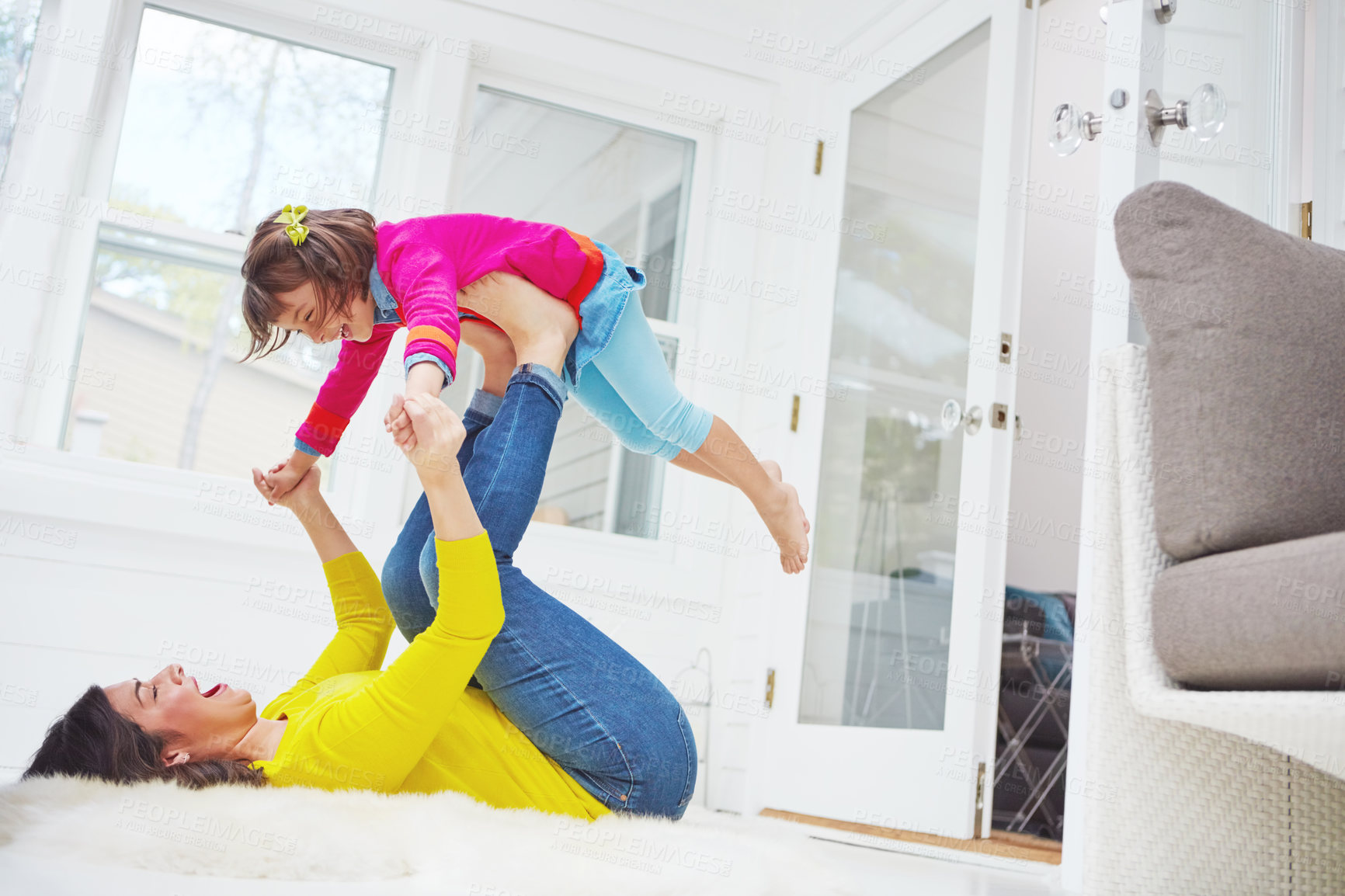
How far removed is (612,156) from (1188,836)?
3.09m

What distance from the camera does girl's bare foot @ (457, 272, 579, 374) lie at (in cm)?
165

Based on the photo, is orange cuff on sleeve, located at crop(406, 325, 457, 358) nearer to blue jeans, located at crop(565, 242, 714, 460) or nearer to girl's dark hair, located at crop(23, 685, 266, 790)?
blue jeans, located at crop(565, 242, 714, 460)

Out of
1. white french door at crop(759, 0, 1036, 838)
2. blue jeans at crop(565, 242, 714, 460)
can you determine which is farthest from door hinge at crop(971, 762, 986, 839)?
blue jeans at crop(565, 242, 714, 460)

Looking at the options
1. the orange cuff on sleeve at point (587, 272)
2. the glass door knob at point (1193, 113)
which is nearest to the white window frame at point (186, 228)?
the orange cuff on sleeve at point (587, 272)

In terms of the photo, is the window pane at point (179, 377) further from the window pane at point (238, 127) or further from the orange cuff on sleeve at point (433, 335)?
the orange cuff on sleeve at point (433, 335)

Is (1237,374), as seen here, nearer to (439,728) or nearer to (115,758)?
(439,728)

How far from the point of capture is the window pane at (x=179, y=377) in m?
3.09

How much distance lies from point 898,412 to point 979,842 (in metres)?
1.19

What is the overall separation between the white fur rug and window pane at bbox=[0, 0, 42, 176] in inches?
95.4

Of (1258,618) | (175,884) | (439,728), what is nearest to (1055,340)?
(1258,618)

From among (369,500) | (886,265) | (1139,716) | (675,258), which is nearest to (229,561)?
(369,500)

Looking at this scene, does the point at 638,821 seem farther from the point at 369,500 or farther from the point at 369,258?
the point at 369,500

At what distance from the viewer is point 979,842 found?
2441 mm

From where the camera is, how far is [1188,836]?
1223 millimetres
